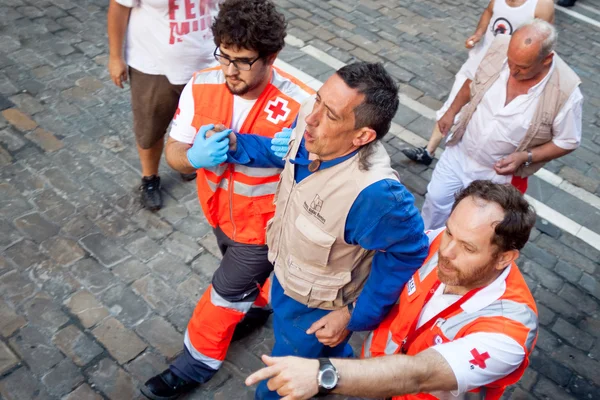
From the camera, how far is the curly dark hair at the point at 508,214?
209 centimetres

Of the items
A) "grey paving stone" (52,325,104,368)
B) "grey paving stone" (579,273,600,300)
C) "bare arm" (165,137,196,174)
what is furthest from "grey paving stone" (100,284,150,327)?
"grey paving stone" (579,273,600,300)

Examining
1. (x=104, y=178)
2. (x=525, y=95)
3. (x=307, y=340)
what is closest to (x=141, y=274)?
(x=104, y=178)

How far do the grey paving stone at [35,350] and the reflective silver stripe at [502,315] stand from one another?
258 centimetres

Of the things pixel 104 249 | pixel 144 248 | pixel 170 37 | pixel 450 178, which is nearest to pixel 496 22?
pixel 450 178

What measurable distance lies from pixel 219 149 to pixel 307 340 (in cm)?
112

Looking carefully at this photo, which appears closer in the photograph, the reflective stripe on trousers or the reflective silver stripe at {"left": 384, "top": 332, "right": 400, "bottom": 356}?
the reflective silver stripe at {"left": 384, "top": 332, "right": 400, "bottom": 356}

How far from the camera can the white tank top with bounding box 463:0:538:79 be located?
4445mm

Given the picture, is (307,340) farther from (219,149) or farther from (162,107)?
(162,107)

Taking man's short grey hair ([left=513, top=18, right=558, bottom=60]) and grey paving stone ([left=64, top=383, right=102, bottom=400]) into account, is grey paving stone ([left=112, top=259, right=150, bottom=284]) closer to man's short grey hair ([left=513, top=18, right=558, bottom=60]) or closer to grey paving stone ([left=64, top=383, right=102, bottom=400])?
grey paving stone ([left=64, top=383, right=102, bottom=400])

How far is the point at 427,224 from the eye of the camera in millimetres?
4258

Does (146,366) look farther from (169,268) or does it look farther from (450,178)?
(450,178)

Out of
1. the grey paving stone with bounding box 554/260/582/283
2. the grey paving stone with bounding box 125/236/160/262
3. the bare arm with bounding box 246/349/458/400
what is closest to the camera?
the bare arm with bounding box 246/349/458/400

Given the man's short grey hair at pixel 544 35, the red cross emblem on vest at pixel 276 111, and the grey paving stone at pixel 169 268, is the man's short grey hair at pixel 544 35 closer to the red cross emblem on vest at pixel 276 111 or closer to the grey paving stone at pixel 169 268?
the red cross emblem on vest at pixel 276 111

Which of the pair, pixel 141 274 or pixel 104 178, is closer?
pixel 141 274
